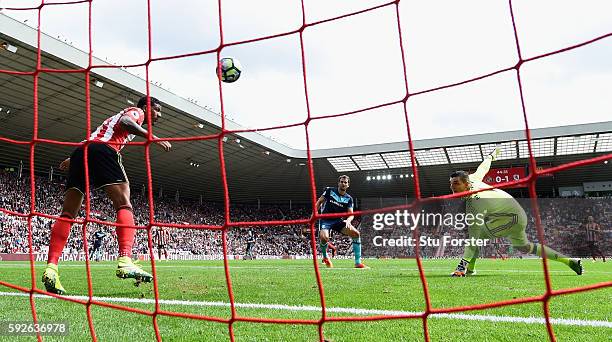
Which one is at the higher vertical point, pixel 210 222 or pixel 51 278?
pixel 210 222

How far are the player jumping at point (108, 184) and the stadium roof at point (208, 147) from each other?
984 centimetres

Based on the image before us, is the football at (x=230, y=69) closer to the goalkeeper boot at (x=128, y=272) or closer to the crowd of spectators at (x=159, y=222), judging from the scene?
the goalkeeper boot at (x=128, y=272)

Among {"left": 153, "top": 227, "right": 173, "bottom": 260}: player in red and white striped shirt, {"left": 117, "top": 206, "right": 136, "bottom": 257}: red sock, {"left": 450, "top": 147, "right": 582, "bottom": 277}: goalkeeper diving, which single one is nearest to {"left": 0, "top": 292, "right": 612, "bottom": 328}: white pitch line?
{"left": 117, "top": 206, "right": 136, "bottom": 257}: red sock

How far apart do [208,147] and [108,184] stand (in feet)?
71.2

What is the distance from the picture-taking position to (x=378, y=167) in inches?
1217

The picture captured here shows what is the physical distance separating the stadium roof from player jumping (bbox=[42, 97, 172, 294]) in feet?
32.3

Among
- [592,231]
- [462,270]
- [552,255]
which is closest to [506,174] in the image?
[592,231]

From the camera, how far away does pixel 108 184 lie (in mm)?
3957

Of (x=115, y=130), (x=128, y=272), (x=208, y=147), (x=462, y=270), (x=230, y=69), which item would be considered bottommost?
(x=462, y=270)

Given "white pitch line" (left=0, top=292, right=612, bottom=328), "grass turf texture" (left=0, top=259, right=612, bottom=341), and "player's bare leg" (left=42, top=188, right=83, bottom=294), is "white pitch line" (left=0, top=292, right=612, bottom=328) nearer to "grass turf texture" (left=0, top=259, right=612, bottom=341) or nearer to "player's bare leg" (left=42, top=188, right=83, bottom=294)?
"grass turf texture" (left=0, top=259, right=612, bottom=341)

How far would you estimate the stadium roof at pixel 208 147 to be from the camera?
54.7 ft

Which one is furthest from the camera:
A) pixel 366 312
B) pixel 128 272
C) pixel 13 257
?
pixel 13 257

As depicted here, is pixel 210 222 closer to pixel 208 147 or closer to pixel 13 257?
pixel 208 147

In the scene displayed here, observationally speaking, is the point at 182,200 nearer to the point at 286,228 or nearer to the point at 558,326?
the point at 286,228
